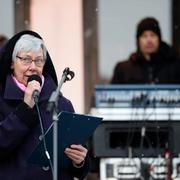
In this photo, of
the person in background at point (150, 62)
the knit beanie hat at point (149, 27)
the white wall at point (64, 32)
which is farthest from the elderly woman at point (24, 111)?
the white wall at point (64, 32)

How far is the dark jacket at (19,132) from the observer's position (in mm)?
4414

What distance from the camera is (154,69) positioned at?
25.3 feet

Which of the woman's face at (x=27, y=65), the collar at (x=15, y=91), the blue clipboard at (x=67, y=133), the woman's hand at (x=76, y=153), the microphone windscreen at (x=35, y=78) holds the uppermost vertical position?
the woman's face at (x=27, y=65)

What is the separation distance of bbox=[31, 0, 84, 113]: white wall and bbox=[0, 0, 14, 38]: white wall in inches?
11.2

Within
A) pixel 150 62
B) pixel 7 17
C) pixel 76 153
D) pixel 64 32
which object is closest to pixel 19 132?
pixel 76 153

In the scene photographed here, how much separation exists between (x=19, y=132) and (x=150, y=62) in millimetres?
3416

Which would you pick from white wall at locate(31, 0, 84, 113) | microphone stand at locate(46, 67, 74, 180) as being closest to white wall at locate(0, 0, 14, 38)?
white wall at locate(31, 0, 84, 113)

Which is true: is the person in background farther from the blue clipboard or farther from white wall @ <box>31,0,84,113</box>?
the blue clipboard

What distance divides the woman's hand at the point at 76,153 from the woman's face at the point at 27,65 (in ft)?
1.47

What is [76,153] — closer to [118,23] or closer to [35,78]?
[35,78]

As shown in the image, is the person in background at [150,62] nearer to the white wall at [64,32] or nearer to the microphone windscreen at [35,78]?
the white wall at [64,32]

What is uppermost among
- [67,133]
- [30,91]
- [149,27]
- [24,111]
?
[149,27]

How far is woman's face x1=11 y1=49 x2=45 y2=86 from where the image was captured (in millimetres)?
4582

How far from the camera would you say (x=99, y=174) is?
695cm
